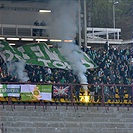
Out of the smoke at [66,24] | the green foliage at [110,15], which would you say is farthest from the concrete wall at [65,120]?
the green foliage at [110,15]

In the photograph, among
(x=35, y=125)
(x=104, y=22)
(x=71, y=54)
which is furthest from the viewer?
(x=104, y=22)

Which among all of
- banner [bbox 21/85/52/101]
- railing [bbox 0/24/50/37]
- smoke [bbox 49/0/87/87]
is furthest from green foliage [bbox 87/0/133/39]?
banner [bbox 21/85/52/101]

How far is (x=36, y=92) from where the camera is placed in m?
24.7

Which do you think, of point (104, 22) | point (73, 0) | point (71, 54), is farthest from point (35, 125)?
point (104, 22)

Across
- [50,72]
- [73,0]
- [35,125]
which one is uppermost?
[73,0]

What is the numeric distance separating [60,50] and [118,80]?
12.9 ft

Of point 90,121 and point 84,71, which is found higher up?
point 84,71

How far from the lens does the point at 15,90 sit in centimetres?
2467

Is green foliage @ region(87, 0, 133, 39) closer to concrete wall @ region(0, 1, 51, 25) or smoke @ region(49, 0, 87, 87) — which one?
smoke @ region(49, 0, 87, 87)

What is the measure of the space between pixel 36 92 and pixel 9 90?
3.51ft

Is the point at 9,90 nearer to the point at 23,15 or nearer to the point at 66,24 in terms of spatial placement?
the point at 23,15

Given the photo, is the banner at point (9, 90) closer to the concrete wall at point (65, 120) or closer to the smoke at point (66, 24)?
the concrete wall at point (65, 120)

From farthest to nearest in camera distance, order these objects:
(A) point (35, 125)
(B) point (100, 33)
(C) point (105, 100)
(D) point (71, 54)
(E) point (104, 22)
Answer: (E) point (104, 22)
(B) point (100, 33)
(D) point (71, 54)
(C) point (105, 100)
(A) point (35, 125)

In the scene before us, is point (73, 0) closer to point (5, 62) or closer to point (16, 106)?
point (5, 62)
